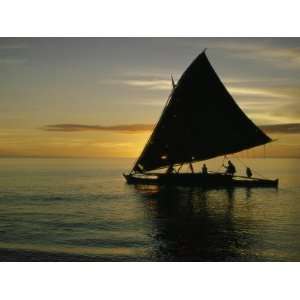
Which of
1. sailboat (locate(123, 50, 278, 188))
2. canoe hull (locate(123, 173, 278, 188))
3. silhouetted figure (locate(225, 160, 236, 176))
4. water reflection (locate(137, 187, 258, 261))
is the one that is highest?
sailboat (locate(123, 50, 278, 188))

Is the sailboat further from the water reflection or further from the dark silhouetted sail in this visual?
the water reflection

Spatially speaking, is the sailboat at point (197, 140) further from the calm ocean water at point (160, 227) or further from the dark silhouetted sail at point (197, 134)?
the calm ocean water at point (160, 227)

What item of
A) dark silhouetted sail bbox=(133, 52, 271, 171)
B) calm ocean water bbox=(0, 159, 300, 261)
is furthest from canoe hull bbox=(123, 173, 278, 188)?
dark silhouetted sail bbox=(133, 52, 271, 171)

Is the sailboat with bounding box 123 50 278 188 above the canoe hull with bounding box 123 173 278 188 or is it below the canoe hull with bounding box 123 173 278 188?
above

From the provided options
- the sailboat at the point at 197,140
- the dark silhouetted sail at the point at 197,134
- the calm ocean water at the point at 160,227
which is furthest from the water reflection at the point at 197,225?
the dark silhouetted sail at the point at 197,134

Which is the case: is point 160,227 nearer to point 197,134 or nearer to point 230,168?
point 230,168

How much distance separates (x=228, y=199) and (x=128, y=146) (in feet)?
14.7

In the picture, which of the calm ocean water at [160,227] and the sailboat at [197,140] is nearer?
the calm ocean water at [160,227]

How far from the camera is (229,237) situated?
866 centimetres

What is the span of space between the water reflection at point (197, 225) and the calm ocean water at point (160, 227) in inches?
0.6

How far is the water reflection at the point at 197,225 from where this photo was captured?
784 centimetres

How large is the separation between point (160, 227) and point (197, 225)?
0.77m

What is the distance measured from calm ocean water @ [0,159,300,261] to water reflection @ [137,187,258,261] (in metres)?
0.02

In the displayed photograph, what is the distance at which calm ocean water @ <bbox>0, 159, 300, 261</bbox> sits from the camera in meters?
7.92
